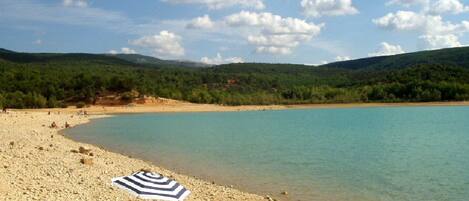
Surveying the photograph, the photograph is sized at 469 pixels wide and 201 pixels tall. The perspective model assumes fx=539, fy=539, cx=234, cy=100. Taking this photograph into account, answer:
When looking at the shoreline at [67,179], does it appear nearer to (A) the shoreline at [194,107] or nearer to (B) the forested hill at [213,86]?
(A) the shoreline at [194,107]

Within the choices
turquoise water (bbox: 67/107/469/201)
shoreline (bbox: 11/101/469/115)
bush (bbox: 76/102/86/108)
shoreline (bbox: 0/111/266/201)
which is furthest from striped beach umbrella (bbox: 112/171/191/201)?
bush (bbox: 76/102/86/108)

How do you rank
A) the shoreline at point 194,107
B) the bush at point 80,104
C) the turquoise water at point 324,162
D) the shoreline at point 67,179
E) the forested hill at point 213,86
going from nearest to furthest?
1. the shoreline at point 67,179
2. the turquoise water at point 324,162
3. the shoreline at point 194,107
4. the bush at point 80,104
5. the forested hill at point 213,86

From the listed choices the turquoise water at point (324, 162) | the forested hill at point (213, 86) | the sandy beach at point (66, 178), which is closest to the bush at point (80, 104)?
the forested hill at point (213, 86)

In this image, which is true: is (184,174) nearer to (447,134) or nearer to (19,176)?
(19,176)

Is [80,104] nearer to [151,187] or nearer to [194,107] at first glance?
[194,107]

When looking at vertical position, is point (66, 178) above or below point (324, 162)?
above

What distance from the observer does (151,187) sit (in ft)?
48.0

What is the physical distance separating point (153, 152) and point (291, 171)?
10.2m

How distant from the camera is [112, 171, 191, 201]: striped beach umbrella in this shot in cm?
1434

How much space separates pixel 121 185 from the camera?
50.8 feet

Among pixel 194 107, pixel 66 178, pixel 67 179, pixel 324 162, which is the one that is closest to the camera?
pixel 67 179

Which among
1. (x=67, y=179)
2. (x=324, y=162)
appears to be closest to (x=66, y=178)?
(x=67, y=179)

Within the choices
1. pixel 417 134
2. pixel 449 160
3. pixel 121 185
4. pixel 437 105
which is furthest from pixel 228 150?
pixel 437 105

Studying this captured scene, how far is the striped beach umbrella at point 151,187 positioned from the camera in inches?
565
